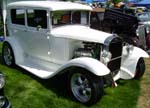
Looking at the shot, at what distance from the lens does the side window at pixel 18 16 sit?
700 cm

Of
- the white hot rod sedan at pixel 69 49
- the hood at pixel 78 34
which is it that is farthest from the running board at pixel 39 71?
the hood at pixel 78 34

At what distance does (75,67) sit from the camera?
17.1ft

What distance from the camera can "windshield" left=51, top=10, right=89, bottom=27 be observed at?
20.2 feet

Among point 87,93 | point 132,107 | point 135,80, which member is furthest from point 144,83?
point 87,93

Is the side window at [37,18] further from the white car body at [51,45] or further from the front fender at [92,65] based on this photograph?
the front fender at [92,65]

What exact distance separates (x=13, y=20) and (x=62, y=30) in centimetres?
198

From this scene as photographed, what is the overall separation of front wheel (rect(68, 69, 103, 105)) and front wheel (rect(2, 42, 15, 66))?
2447mm

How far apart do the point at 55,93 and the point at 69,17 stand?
193 centimetres

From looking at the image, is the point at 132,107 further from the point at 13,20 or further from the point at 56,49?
the point at 13,20

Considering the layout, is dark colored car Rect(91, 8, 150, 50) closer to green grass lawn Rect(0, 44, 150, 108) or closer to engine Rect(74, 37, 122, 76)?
green grass lawn Rect(0, 44, 150, 108)

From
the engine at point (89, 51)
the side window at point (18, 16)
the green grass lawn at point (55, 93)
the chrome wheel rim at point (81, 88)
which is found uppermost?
the side window at point (18, 16)

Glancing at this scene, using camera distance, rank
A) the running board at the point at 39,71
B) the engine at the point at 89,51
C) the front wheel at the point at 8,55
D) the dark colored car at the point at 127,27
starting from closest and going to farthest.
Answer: the engine at the point at 89,51 → the running board at the point at 39,71 → the front wheel at the point at 8,55 → the dark colored car at the point at 127,27

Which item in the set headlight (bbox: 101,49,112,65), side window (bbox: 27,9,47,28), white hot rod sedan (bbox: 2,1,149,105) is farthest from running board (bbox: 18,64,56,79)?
headlight (bbox: 101,49,112,65)

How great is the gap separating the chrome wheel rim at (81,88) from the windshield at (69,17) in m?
1.53
